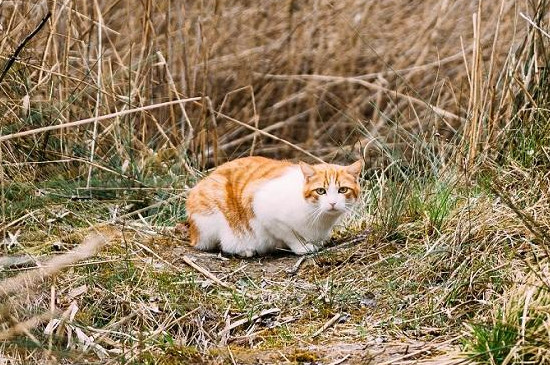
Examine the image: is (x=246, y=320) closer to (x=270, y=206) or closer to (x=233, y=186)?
(x=270, y=206)

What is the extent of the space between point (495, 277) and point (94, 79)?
2.70m

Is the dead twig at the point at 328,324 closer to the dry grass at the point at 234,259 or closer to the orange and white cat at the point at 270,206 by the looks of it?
the dry grass at the point at 234,259

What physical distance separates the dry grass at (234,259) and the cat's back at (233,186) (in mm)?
230

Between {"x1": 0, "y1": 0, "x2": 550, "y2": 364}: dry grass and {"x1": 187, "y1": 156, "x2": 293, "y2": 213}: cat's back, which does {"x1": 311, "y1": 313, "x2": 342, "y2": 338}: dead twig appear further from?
{"x1": 187, "y1": 156, "x2": 293, "y2": 213}: cat's back

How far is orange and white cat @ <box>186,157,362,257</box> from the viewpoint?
4.30 metres

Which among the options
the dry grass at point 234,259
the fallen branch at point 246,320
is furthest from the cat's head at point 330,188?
the fallen branch at point 246,320

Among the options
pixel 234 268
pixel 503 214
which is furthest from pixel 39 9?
pixel 503 214

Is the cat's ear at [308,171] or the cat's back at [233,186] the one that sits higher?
the cat's ear at [308,171]

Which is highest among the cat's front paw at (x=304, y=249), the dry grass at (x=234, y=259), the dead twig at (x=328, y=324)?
the dry grass at (x=234, y=259)

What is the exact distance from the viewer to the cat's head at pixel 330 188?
4238 mm

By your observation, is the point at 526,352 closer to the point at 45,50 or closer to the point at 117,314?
the point at 117,314

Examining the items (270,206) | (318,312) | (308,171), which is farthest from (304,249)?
(318,312)

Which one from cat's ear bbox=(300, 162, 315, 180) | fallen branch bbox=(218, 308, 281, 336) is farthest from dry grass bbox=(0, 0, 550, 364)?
cat's ear bbox=(300, 162, 315, 180)

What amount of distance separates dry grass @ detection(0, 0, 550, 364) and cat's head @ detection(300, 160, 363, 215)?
17 centimetres
